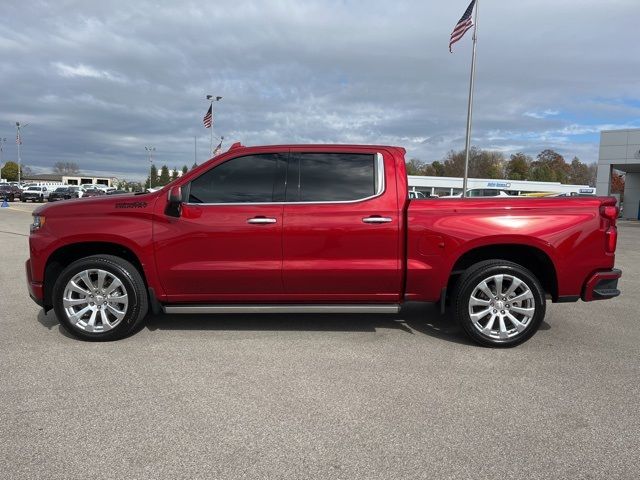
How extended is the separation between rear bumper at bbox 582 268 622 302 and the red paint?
0.15 feet

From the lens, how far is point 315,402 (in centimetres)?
363

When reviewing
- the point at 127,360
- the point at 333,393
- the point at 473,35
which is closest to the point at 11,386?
the point at 127,360

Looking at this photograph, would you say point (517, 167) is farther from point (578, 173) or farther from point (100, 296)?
point (100, 296)

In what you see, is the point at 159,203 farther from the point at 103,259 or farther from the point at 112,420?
the point at 112,420

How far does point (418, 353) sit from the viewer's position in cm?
469

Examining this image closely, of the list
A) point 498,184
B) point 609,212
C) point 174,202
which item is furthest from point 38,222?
point 498,184

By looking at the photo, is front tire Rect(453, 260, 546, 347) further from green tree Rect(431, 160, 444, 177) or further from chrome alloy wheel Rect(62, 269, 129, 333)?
green tree Rect(431, 160, 444, 177)

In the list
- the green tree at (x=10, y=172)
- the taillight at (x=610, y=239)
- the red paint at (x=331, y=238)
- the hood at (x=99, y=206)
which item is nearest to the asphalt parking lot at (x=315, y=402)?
the red paint at (x=331, y=238)

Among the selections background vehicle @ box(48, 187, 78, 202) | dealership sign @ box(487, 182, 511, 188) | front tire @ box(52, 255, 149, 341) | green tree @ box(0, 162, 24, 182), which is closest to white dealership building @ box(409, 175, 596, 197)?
dealership sign @ box(487, 182, 511, 188)

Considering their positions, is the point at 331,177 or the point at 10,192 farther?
the point at 10,192

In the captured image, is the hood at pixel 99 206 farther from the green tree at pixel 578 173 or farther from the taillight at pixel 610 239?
the green tree at pixel 578 173

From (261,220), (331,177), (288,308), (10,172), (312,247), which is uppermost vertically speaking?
(331,177)

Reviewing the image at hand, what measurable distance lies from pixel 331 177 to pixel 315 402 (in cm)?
223

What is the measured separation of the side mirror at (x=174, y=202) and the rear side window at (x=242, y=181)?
0.48ft
